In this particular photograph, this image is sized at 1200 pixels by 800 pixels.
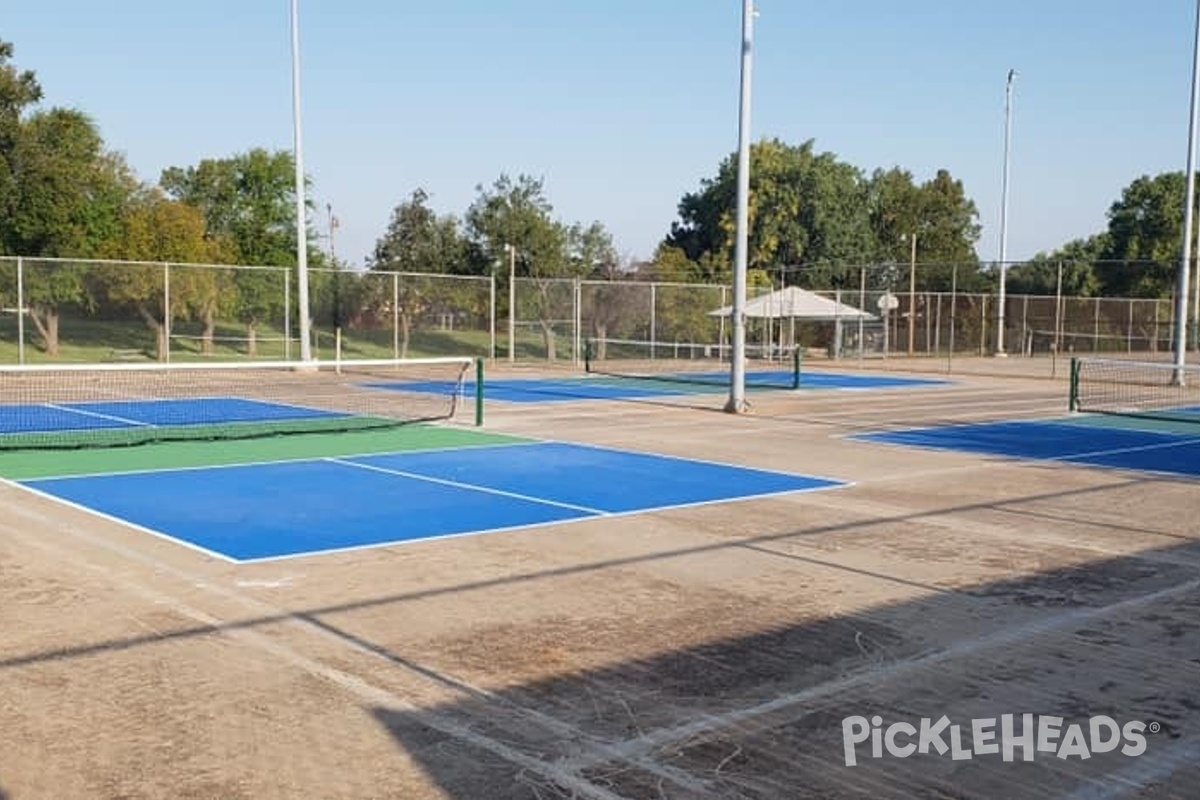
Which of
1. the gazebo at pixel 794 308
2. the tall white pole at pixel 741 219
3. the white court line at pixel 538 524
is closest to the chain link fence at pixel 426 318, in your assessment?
the gazebo at pixel 794 308

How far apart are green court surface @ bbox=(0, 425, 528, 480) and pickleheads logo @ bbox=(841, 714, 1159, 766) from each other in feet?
34.3

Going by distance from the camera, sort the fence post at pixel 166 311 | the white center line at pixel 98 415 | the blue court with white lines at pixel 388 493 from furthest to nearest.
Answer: the fence post at pixel 166 311 → the white center line at pixel 98 415 → the blue court with white lines at pixel 388 493

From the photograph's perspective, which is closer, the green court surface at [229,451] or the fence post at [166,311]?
the green court surface at [229,451]

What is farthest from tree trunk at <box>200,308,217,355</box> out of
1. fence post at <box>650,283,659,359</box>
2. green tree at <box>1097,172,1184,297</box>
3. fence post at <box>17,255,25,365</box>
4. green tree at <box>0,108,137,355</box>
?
green tree at <box>1097,172,1184,297</box>

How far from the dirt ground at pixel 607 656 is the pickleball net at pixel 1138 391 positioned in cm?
1210

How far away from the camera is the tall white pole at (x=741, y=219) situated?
21297 millimetres

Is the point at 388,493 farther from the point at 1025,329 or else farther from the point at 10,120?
the point at 1025,329

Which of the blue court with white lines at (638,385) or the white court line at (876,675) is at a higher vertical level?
the blue court with white lines at (638,385)

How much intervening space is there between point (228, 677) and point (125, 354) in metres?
30.9

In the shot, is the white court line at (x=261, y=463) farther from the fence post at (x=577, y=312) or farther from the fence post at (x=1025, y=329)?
the fence post at (x=1025, y=329)

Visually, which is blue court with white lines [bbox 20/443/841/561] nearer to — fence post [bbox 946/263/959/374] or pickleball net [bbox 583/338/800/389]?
pickleball net [bbox 583/338/800/389]

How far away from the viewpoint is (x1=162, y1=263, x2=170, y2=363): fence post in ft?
109

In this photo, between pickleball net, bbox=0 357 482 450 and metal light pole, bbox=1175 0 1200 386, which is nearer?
pickleball net, bbox=0 357 482 450

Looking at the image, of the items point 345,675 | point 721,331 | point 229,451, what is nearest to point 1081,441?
point 229,451
